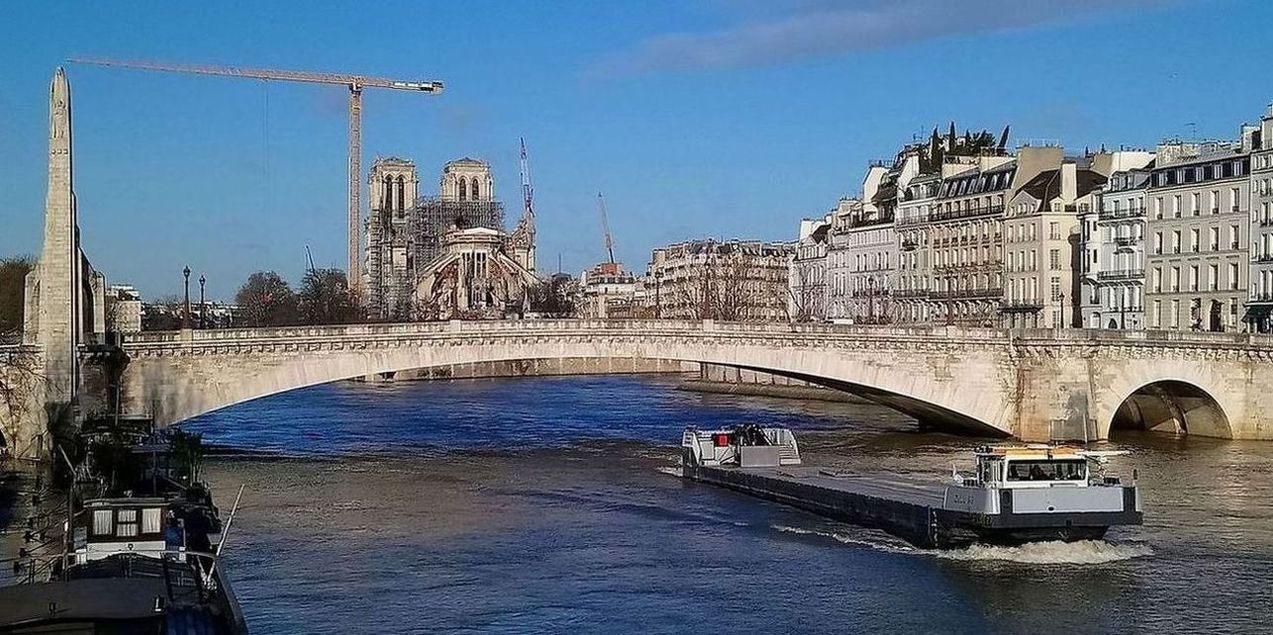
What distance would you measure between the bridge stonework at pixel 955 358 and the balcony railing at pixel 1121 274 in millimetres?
18865

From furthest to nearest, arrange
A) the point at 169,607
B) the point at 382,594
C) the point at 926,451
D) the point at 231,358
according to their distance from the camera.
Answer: the point at 926,451, the point at 231,358, the point at 382,594, the point at 169,607

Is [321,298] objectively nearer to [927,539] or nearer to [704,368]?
[704,368]

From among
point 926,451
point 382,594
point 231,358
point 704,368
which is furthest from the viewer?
point 704,368

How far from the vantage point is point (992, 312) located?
100250 mm

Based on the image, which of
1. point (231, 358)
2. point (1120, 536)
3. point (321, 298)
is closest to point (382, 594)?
point (1120, 536)

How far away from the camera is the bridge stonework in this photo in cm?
6109

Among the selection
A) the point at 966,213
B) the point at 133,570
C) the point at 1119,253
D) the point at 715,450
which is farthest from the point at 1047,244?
the point at 133,570

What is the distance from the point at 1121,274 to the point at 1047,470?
5284 centimetres

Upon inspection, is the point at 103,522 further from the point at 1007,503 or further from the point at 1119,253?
the point at 1119,253

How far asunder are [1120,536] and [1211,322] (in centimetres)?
4465

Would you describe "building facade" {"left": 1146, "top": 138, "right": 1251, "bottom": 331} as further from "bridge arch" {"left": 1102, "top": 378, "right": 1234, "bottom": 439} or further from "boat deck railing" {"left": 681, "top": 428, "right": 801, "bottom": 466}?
"boat deck railing" {"left": 681, "top": 428, "right": 801, "bottom": 466}

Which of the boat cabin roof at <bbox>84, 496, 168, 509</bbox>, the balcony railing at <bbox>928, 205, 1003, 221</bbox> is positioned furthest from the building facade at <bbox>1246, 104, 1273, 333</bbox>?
the boat cabin roof at <bbox>84, 496, 168, 509</bbox>

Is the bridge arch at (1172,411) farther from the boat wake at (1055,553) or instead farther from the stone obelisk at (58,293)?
the stone obelisk at (58,293)

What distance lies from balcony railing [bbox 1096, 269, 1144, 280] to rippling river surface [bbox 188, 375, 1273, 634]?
70.7ft
